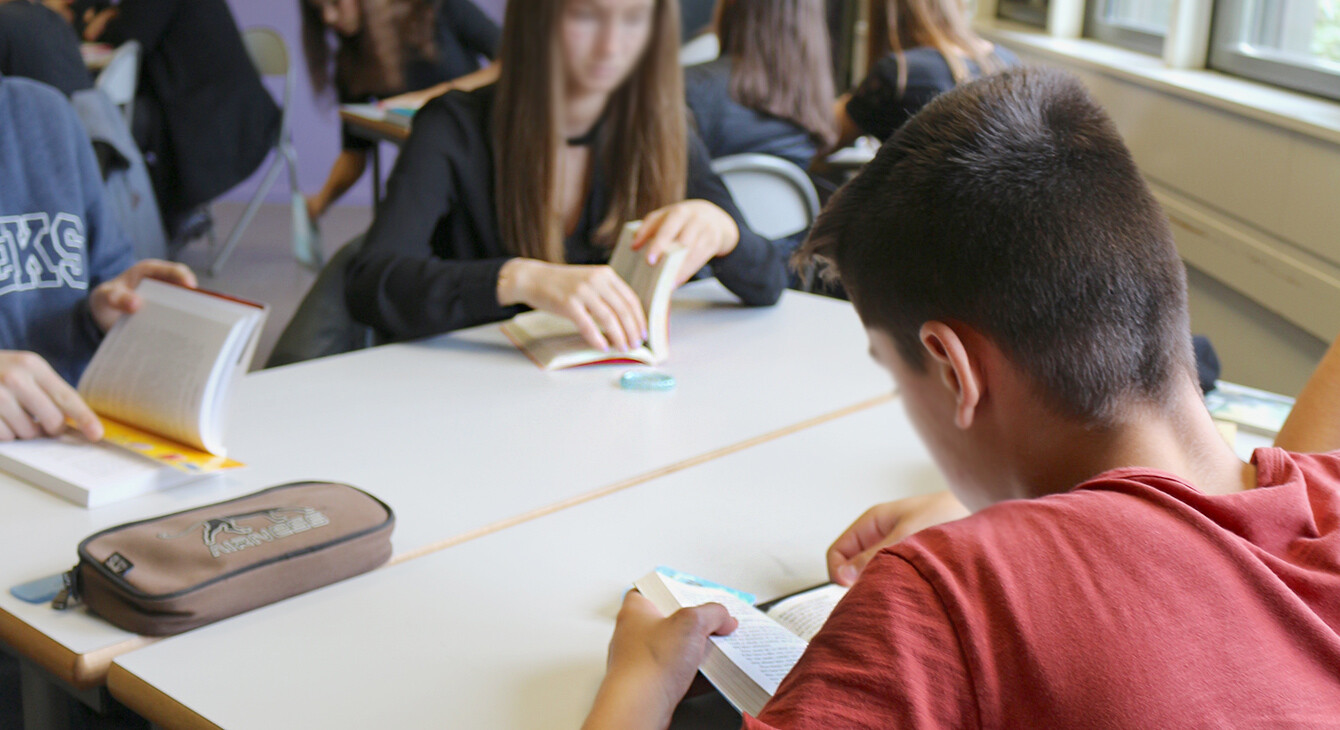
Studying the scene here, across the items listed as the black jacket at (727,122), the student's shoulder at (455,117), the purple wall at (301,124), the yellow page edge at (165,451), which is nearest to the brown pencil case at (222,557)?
the yellow page edge at (165,451)

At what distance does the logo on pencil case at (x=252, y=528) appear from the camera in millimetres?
953

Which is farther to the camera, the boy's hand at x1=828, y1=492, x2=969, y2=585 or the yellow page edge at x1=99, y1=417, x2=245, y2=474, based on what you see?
the yellow page edge at x1=99, y1=417, x2=245, y2=474

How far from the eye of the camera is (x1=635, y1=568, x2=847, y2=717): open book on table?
826 millimetres

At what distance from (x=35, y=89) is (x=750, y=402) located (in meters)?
1.13

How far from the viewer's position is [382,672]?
885 millimetres

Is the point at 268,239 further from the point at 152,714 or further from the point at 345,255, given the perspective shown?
the point at 152,714

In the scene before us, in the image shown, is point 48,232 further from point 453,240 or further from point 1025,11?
point 1025,11

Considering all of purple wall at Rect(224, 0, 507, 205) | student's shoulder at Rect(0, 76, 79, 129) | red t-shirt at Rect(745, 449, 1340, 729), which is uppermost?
student's shoulder at Rect(0, 76, 79, 129)

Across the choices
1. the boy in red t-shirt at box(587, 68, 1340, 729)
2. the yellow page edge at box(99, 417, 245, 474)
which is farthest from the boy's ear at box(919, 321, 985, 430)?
the yellow page edge at box(99, 417, 245, 474)

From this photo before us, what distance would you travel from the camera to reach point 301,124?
5.90 metres

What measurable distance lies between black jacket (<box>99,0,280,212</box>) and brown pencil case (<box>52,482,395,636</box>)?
3225 mm

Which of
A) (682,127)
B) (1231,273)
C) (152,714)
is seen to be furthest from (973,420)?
(1231,273)

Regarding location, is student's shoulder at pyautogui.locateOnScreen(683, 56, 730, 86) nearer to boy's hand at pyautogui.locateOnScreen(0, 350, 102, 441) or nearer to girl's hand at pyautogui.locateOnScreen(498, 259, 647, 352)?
girl's hand at pyautogui.locateOnScreen(498, 259, 647, 352)

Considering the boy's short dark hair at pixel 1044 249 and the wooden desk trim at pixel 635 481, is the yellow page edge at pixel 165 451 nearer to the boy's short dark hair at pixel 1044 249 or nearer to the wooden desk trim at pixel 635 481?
the wooden desk trim at pixel 635 481
